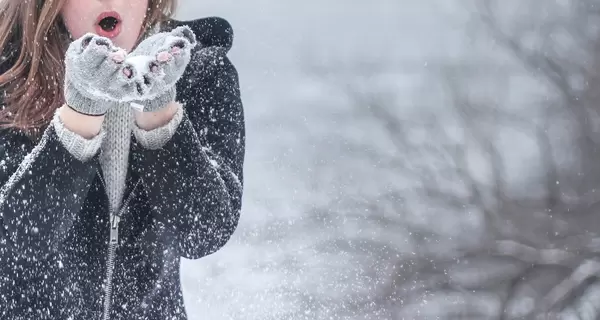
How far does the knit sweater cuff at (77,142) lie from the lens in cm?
91

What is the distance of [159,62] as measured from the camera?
2.79ft

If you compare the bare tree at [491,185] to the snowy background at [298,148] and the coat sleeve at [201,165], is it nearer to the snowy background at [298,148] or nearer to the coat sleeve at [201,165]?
the snowy background at [298,148]

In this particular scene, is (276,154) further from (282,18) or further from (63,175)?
(63,175)

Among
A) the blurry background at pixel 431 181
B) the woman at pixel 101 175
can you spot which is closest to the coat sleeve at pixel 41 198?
the woman at pixel 101 175

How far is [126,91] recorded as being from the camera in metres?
0.84

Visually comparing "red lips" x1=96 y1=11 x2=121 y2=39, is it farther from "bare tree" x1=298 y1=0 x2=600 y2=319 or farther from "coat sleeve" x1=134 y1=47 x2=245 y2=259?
"bare tree" x1=298 y1=0 x2=600 y2=319

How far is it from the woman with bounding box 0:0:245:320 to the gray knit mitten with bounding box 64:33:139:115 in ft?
0.10

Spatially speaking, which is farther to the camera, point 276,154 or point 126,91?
point 276,154

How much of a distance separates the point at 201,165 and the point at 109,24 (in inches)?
7.1

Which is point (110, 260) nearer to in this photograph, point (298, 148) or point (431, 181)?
point (431, 181)

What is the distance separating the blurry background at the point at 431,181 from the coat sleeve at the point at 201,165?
11.6ft

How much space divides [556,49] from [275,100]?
2.07 meters

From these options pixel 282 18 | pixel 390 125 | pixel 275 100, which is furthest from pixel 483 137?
pixel 282 18

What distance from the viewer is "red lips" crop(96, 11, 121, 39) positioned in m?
0.97
